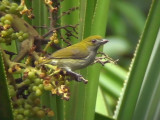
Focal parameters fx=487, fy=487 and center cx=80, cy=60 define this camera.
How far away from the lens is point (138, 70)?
4.05 feet

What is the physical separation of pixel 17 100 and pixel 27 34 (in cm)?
15

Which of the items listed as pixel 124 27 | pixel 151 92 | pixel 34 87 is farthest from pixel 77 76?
pixel 124 27

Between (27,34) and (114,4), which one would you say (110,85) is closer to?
(27,34)

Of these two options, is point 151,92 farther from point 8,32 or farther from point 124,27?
point 124,27

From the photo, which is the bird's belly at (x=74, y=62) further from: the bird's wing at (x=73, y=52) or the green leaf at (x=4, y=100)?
the green leaf at (x=4, y=100)

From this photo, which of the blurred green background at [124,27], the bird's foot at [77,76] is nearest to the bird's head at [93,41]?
the bird's foot at [77,76]

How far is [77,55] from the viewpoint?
1.10 m

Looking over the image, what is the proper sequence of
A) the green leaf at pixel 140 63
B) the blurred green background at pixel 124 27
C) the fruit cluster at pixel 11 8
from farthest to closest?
the blurred green background at pixel 124 27, the green leaf at pixel 140 63, the fruit cluster at pixel 11 8

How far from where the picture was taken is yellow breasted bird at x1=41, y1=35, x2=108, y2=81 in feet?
3.40

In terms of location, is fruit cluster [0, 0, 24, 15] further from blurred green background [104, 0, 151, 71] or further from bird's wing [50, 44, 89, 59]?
blurred green background [104, 0, 151, 71]

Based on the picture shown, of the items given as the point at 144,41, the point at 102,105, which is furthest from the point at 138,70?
the point at 102,105

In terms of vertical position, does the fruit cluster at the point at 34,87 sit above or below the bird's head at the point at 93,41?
below

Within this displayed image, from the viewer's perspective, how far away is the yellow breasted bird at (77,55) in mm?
1036

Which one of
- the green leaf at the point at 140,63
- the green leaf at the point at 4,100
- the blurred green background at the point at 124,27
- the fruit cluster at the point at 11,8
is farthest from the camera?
the blurred green background at the point at 124,27
